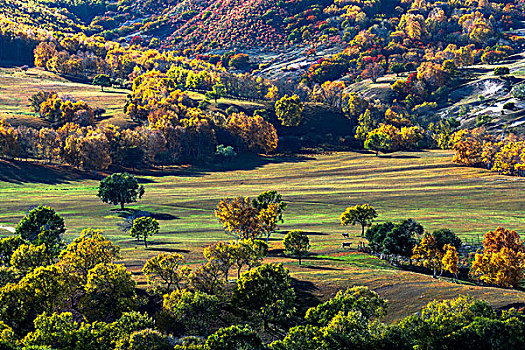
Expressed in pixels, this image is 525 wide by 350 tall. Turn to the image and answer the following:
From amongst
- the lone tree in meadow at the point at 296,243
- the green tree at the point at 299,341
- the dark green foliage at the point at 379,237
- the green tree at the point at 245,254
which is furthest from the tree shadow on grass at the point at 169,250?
the green tree at the point at 299,341

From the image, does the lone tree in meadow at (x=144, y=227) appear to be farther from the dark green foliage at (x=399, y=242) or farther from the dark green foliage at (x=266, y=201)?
the dark green foliage at (x=399, y=242)

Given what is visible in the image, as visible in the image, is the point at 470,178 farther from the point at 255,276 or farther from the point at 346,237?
the point at 255,276

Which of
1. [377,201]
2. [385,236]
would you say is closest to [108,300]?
[385,236]

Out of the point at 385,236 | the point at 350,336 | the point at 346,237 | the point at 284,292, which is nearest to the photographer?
the point at 350,336

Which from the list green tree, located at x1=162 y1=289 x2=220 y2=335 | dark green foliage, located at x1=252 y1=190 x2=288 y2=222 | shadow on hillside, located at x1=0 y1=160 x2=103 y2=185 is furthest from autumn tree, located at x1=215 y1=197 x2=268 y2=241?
shadow on hillside, located at x1=0 y1=160 x2=103 y2=185

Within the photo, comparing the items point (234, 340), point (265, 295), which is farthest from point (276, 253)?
point (234, 340)

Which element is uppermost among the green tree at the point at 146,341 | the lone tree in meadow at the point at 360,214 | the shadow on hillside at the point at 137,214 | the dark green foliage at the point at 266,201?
the dark green foliage at the point at 266,201
